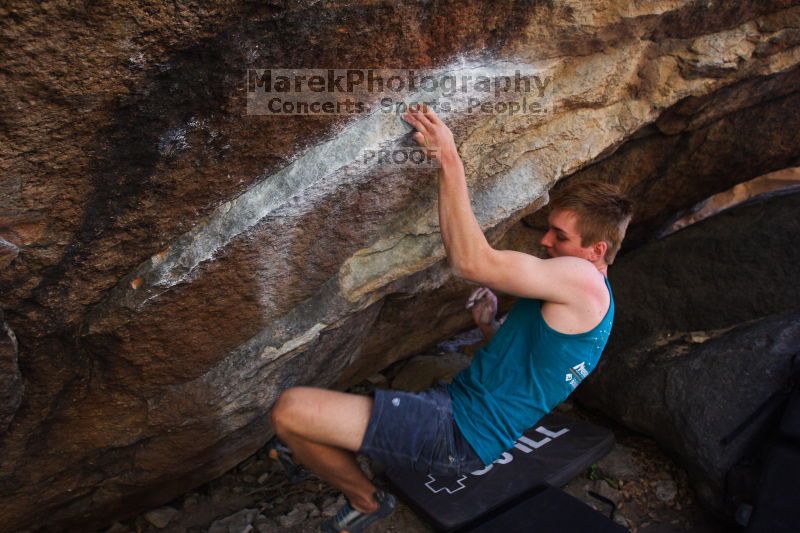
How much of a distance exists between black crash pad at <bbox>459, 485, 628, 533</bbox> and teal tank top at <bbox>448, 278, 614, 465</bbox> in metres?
0.62

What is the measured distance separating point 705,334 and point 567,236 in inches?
67.9

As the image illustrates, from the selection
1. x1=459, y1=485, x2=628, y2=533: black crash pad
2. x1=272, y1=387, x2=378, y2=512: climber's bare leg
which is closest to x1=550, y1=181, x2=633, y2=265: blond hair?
x1=272, y1=387, x2=378, y2=512: climber's bare leg

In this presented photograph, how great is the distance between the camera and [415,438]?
93.1 inches

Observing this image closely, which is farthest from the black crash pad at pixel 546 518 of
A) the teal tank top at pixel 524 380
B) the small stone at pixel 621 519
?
the teal tank top at pixel 524 380

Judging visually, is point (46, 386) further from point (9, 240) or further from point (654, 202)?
point (654, 202)

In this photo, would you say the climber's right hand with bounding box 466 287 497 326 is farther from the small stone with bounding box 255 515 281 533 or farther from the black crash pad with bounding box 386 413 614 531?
the small stone with bounding box 255 515 281 533

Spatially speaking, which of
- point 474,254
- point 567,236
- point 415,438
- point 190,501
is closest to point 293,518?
point 190,501

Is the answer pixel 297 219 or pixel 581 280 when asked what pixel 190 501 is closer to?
pixel 297 219

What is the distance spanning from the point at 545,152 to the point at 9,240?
2.05 meters

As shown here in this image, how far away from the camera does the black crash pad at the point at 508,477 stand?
10.3 ft

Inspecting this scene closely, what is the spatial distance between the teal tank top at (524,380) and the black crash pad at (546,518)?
2.02 feet

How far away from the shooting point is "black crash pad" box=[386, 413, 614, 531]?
3139mm

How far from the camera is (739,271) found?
3891 mm

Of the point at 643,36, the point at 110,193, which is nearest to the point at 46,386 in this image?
the point at 110,193
